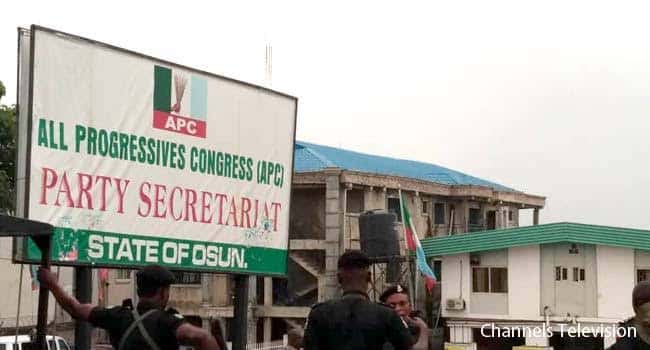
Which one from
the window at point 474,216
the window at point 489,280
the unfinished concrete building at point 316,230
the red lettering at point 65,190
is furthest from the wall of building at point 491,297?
the red lettering at point 65,190

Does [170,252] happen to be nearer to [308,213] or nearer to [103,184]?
[103,184]

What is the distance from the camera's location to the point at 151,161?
16.1 meters

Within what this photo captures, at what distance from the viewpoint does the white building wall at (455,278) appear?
3575 cm

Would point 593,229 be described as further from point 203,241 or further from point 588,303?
point 203,241

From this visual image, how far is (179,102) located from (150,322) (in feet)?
37.4

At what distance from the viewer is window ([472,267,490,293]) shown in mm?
35594

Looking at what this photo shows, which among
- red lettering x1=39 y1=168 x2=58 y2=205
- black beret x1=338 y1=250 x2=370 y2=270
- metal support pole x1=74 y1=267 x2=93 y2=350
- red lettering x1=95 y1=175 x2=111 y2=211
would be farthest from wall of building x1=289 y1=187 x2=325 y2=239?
black beret x1=338 y1=250 x2=370 y2=270

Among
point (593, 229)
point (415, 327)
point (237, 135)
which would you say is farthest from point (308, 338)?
point (593, 229)

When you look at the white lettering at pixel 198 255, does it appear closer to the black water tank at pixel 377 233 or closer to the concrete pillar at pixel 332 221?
the black water tank at pixel 377 233

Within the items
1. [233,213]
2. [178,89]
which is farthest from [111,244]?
[233,213]

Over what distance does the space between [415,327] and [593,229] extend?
27.9 m

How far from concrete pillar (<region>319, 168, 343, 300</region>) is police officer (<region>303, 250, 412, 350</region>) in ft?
89.8

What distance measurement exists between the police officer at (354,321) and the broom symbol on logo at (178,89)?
35.9ft

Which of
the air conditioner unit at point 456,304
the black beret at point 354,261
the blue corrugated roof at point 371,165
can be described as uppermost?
the blue corrugated roof at point 371,165
